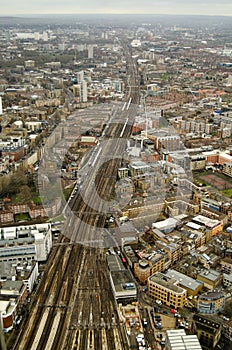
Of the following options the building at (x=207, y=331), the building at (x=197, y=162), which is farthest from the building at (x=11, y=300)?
the building at (x=197, y=162)

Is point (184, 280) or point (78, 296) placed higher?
point (184, 280)

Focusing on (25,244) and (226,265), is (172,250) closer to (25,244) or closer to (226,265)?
(226,265)

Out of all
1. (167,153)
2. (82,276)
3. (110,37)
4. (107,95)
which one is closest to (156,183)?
(167,153)

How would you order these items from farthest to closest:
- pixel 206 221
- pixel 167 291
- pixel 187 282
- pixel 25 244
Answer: pixel 206 221 < pixel 25 244 < pixel 187 282 < pixel 167 291

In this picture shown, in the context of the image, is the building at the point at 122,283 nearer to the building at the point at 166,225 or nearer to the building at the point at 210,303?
the building at the point at 210,303

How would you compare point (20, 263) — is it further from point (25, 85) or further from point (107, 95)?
point (25, 85)

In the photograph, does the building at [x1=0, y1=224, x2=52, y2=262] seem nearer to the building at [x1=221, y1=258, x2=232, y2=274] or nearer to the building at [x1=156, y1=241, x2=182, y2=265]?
the building at [x1=156, y1=241, x2=182, y2=265]

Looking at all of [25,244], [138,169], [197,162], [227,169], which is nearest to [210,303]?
[25,244]
